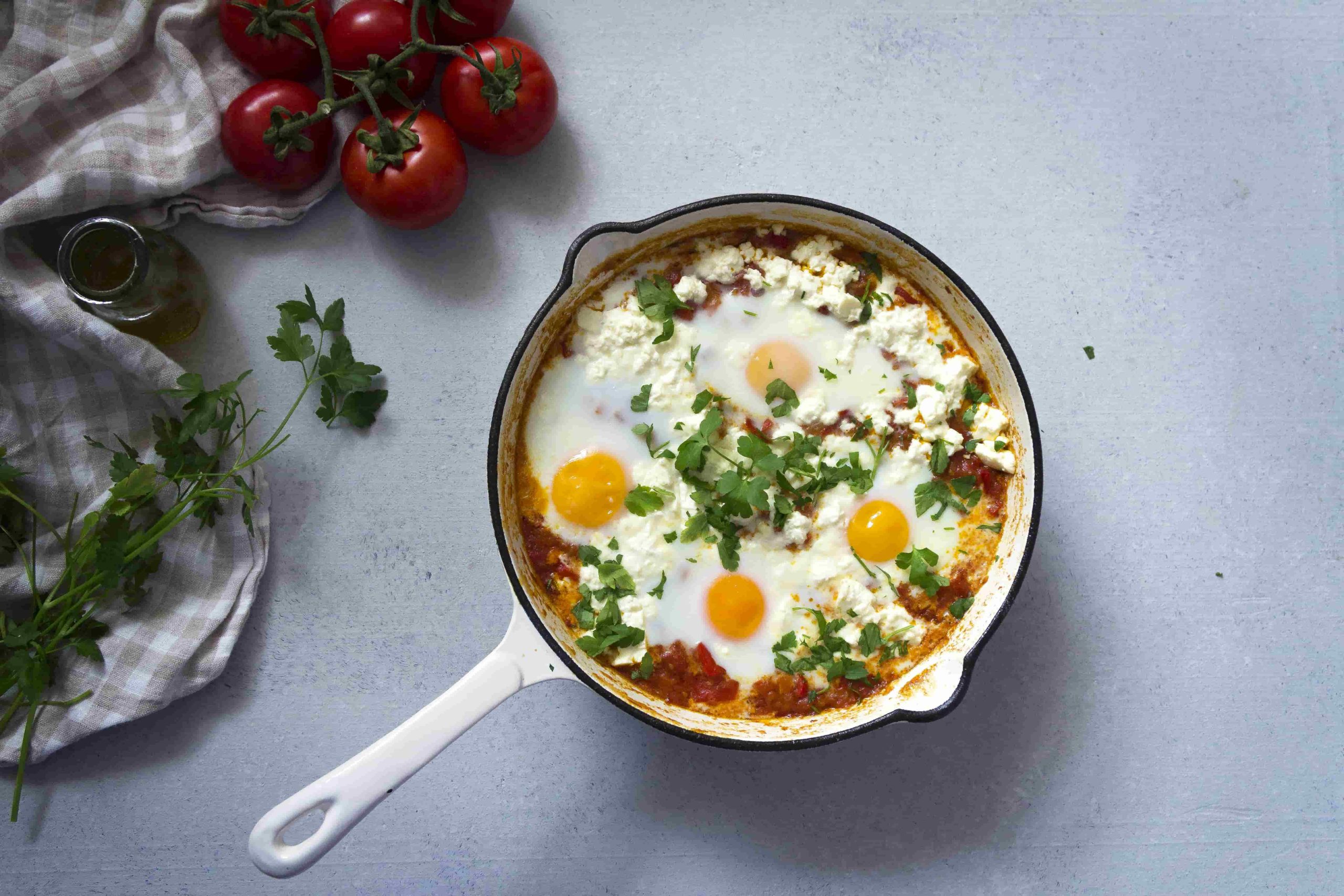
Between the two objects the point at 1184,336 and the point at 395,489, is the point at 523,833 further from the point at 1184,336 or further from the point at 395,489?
the point at 1184,336

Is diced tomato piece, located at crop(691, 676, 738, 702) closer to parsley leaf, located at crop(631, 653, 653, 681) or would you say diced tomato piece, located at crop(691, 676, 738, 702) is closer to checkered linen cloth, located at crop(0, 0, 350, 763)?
parsley leaf, located at crop(631, 653, 653, 681)

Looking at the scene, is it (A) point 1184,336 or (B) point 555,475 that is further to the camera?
(A) point 1184,336

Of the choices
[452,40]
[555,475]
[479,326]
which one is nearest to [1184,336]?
[555,475]

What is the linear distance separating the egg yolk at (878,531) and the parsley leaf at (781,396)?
332 mm

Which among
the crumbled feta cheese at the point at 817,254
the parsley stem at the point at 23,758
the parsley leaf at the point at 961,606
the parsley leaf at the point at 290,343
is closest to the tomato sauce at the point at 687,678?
the parsley leaf at the point at 961,606

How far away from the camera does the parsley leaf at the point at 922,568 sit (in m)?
2.45

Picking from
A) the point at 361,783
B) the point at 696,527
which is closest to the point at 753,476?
the point at 696,527

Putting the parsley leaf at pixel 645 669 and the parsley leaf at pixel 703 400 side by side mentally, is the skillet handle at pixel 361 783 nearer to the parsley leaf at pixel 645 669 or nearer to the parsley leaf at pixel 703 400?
the parsley leaf at pixel 645 669

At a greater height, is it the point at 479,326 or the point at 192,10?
the point at 192,10

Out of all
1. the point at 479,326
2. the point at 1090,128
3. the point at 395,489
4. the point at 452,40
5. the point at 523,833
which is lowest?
the point at 523,833

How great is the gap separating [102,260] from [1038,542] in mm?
2722

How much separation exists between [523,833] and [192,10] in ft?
8.09

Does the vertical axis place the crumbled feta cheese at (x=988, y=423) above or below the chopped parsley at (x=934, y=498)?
above

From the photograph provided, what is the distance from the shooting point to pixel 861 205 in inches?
106
